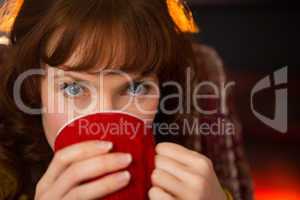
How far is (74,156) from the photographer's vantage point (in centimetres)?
39

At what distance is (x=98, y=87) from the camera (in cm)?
50

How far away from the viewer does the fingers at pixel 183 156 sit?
1.34 feet

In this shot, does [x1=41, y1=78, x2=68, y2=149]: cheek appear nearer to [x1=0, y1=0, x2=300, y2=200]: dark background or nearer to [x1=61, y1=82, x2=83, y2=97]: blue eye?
[x1=61, y1=82, x2=83, y2=97]: blue eye

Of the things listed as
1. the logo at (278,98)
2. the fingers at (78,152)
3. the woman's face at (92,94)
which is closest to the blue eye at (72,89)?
the woman's face at (92,94)

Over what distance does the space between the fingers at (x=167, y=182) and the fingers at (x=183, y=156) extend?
0.05 ft

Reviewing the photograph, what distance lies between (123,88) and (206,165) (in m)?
0.13

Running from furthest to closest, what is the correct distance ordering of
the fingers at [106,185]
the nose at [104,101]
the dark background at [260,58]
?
the dark background at [260,58], the nose at [104,101], the fingers at [106,185]

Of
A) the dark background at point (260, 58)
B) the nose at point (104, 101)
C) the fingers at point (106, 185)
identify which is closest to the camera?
the fingers at point (106, 185)

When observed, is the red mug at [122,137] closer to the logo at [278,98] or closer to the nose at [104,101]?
the nose at [104,101]

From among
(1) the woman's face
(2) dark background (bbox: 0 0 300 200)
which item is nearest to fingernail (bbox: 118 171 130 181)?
(1) the woman's face

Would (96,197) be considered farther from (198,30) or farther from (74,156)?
(198,30)

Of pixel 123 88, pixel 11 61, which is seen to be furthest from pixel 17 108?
pixel 123 88

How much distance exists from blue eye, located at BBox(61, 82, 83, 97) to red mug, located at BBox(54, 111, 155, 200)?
11 centimetres

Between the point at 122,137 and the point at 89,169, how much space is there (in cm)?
4
